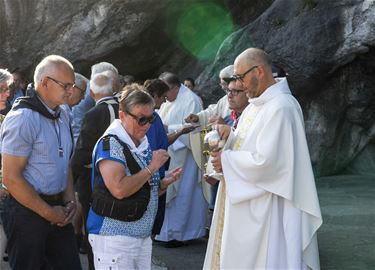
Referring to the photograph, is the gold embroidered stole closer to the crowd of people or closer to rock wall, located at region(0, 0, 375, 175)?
the crowd of people

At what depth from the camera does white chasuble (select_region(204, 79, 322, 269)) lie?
147 inches

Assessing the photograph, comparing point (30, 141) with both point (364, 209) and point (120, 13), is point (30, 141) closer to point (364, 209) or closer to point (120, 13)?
point (364, 209)

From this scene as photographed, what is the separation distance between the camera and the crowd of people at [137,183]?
3.31 metres

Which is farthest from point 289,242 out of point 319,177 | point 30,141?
point 319,177

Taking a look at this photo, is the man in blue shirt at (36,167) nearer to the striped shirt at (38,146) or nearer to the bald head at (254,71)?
the striped shirt at (38,146)

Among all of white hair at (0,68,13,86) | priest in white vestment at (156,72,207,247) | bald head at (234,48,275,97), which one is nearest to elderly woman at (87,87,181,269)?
bald head at (234,48,275,97)

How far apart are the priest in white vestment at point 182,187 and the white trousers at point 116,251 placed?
11.2 feet

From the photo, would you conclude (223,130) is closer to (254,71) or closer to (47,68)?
(254,71)

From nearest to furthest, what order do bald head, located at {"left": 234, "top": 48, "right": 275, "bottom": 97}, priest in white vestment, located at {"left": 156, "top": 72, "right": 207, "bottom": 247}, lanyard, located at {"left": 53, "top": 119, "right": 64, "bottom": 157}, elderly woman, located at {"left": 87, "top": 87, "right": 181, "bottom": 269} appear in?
elderly woman, located at {"left": 87, "top": 87, "right": 181, "bottom": 269} → lanyard, located at {"left": 53, "top": 119, "right": 64, "bottom": 157} → bald head, located at {"left": 234, "top": 48, "right": 275, "bottom": 97} → priest in white vestment, located at {"left": 156, "top": 72, "right": 207, "bottom": 247}

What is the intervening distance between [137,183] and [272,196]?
1.02m

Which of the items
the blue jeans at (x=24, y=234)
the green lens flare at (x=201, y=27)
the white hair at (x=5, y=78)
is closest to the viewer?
the blue jeans at (x=24, y=234)

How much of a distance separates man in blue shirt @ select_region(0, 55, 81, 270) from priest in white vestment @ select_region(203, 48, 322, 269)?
1106 mm

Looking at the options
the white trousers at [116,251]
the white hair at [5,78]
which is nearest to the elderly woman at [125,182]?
the white trousers at [116,251]

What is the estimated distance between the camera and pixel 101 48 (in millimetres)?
13062
